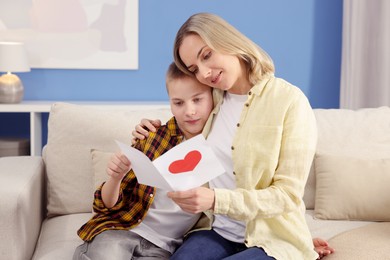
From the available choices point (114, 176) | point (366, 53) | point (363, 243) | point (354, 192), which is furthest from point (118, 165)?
point (366, 53)

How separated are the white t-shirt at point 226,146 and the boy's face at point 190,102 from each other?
0.15 ft

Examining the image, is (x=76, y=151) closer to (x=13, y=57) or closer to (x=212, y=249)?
(x=212, y=249)

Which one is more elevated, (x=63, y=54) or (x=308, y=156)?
(x=63, y=54)

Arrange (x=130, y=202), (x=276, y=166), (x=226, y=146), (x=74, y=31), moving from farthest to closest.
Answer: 1. (x=74, y=31)
2. (x=130, y=202)
3. (x=226, y=146)
4. (x=276, y=166)

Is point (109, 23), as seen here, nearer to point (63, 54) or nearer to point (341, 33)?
point (63, 54)

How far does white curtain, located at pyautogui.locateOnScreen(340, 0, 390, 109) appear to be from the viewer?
426 centimetres

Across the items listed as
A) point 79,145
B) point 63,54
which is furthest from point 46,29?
point 79,145

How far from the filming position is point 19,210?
6.73 feet

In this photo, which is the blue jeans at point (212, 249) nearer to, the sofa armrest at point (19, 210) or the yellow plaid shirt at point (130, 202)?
the yellow plaid shirt at point (130, 202)

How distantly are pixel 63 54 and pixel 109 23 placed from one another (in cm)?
35

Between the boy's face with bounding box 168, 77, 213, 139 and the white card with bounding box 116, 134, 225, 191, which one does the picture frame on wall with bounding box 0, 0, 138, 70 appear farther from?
the white card with bounding box 116, 134, 225, 191

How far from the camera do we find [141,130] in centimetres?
208

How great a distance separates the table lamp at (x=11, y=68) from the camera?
3.87 meters

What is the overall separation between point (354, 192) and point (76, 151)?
103 cm
